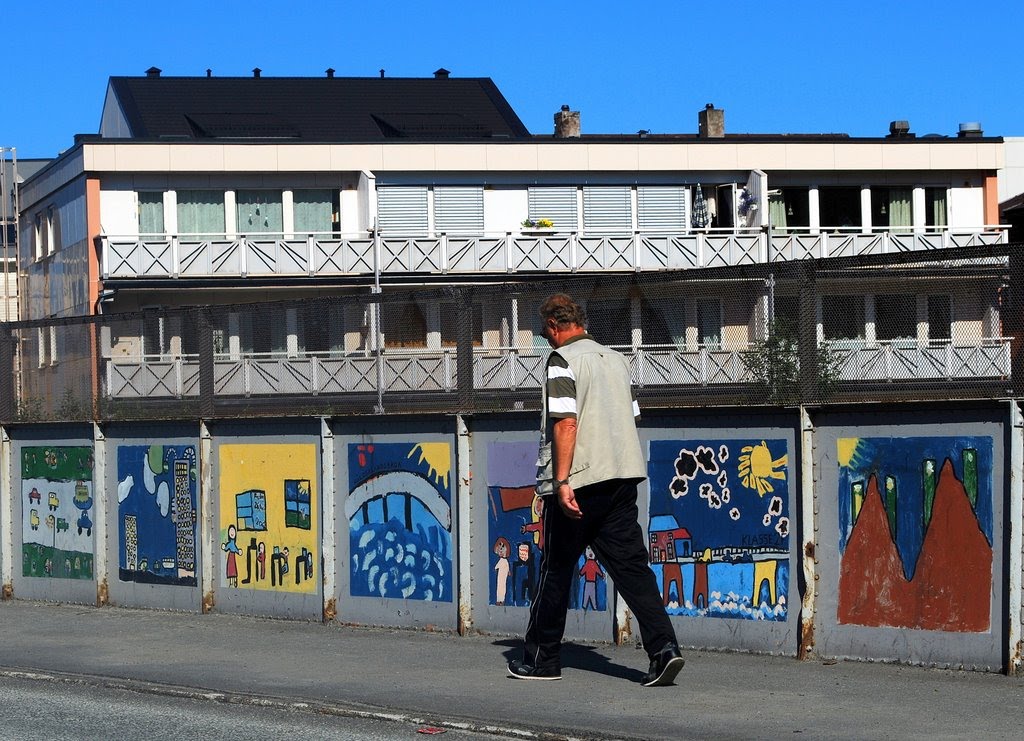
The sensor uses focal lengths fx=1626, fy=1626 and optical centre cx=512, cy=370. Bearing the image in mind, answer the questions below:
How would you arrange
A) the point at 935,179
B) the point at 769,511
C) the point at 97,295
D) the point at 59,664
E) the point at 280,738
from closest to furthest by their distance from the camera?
1. the point at 280,738
2. the point at 769,511
3. the point at 59,664
4. the point at 97,295
5. the point at 935,179

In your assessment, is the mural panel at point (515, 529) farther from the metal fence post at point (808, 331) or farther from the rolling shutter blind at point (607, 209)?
the rolling shutter blind at point (607, 209)

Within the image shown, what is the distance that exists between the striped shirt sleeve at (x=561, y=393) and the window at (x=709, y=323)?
1437 millimetres

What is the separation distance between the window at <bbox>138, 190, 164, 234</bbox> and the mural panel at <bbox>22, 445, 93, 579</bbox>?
3310 cm

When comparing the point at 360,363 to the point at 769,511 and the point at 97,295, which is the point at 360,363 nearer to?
the point at 769,511

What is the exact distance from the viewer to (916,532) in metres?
8.74

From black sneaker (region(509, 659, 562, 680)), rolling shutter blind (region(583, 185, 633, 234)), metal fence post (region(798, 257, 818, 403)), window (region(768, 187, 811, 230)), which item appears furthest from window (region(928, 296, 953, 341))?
window (region(768, 187, 811, 230))

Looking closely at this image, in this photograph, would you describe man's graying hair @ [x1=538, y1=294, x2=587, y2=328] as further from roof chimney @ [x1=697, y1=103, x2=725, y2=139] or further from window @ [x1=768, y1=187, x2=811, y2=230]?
roof chimney @ [x1=697, y1=103, x2=725, y2=139]

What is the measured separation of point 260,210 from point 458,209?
19.5 feet

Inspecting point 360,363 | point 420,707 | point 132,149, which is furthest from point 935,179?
point 420,707

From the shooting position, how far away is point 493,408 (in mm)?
10797

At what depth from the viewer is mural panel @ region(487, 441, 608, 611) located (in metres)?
10.5

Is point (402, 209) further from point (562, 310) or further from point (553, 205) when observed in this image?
point (562, 310)

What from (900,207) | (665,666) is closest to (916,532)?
(665,666)

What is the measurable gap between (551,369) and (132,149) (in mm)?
39457
